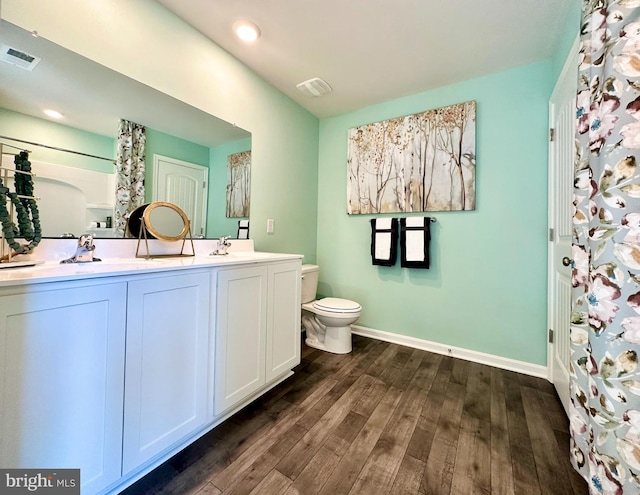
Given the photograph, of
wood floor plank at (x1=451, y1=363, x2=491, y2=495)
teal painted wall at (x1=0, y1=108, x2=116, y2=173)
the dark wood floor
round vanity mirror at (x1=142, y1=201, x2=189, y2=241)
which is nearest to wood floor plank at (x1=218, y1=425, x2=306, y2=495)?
the dark wood floor

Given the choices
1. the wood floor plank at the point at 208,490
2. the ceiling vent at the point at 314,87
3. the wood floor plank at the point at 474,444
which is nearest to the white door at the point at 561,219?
the wood floor plank at the point at 474,444

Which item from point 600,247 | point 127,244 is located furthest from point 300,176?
point 600,247

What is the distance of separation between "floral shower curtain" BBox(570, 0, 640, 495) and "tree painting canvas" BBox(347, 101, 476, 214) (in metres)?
1.14

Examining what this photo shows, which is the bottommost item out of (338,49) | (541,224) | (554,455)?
(554,455)

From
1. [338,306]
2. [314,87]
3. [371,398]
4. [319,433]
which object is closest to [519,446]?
[371,398]

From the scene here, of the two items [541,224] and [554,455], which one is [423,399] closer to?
[554,455]

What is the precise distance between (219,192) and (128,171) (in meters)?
0.55

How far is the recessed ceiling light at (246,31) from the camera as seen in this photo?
1558mm

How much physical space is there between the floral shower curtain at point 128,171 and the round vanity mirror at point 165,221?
8cm

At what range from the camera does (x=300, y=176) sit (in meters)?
2.53

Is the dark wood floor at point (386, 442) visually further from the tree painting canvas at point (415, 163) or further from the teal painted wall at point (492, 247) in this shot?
the tree painting canvas at point (415, 163)

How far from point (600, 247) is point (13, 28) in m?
2.33

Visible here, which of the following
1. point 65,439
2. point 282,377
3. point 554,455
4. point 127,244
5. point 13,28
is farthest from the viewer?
point 282,377

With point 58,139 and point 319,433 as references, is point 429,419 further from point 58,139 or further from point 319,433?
point 58,139
